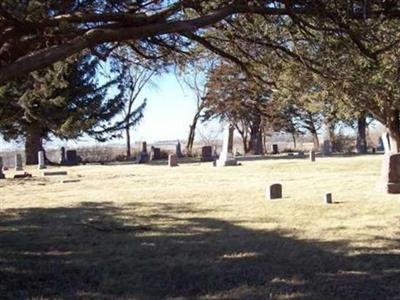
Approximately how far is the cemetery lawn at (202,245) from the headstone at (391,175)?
0.45 m

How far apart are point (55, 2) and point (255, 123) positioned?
52114mm

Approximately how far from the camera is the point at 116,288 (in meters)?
7.19

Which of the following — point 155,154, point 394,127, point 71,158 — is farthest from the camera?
point 155,154

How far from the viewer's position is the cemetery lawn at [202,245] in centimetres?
712

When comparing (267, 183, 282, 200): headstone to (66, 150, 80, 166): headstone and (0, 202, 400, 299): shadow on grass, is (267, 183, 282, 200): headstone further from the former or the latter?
(66, 150, 80, 166): headstone

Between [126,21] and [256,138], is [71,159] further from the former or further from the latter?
[126,21]

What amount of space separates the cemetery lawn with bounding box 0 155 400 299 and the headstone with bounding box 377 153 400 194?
449 mm

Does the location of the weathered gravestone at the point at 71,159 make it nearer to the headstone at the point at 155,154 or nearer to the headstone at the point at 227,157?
the headstone at the point at 155,154

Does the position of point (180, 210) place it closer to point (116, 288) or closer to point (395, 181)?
point (395, 181)

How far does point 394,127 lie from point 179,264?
20.7 metres

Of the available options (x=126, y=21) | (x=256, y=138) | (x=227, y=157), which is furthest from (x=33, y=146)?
(x=126, y=21)

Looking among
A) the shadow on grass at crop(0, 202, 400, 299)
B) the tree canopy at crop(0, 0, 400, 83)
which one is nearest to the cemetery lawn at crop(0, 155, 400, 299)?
the shadow on grass at crop(0, 202, 400, 299)

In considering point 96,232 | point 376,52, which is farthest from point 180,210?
point 376,52

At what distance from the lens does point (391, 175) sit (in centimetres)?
1661
